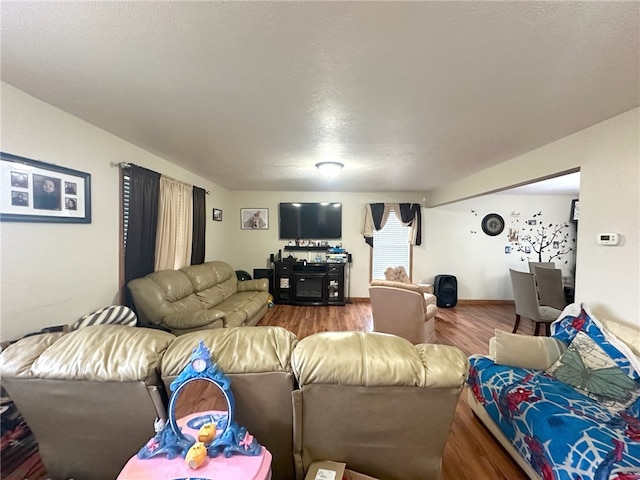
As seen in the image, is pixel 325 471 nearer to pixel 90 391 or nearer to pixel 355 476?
pixel 355 476

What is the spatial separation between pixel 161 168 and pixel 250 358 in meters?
3.14

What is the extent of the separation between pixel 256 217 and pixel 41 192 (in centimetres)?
389

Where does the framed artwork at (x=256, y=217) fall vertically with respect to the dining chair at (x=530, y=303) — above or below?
above

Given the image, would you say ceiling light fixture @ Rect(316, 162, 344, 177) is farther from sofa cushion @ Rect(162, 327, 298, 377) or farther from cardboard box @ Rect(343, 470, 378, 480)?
cardboard box @ Rect(343, 470, 378, 480)

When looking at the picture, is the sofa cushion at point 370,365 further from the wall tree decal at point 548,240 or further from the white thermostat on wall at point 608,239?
the wall tree decal at point 548,240

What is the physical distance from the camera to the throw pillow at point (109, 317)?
2.08 m

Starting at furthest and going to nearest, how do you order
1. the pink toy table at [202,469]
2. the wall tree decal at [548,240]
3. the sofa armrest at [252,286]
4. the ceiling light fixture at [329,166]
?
1. the wall tree decal at [548,240]
2. the sofa armrest at [252,286]
3. the ceiling light fixture at [329,166]
4. the pink toy table at [202,469]

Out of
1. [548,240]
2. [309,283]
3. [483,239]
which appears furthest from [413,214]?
[548,240]

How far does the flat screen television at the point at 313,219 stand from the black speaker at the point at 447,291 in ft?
7.74

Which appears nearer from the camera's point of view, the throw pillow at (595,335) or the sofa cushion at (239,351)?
the sofa cushion at (239,351)

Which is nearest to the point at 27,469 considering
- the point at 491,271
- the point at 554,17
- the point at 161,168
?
the point at 161,168

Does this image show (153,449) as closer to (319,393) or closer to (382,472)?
(319,393)

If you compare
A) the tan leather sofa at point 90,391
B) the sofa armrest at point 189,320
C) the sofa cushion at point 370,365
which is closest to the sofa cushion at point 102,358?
the tan leather sofa at point 90,391

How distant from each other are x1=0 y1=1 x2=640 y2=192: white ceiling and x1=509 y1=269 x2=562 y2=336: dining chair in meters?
1.94
